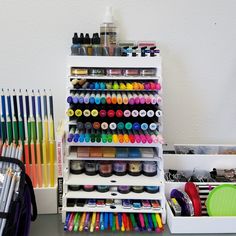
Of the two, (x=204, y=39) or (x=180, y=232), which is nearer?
(x=180, y=232)

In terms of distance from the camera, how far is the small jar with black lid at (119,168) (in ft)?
2.66

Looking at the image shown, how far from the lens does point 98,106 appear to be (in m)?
0.77

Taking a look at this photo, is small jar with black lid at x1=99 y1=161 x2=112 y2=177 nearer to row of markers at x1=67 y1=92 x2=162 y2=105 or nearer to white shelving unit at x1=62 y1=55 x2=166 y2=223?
white shelving unit at x1=62 y1=55 x2=166 y2=223

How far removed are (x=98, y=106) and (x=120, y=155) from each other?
0.15 metres

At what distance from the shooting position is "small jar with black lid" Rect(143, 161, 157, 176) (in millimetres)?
813

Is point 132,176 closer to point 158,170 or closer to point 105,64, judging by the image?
point 158,170

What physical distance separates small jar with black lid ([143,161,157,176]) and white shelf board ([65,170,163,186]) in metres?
0.01

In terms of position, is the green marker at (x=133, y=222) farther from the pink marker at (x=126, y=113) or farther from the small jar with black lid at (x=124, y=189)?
the pink marker at (x=126, y=113)

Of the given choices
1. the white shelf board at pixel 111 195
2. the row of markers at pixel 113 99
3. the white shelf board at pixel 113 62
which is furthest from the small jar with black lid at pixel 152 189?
the white shelf board at pixel 113 62

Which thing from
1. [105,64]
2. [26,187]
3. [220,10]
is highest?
[220,10]

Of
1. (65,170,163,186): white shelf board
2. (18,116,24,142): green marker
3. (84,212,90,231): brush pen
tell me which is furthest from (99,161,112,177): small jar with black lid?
(18,116,24,142): green marker

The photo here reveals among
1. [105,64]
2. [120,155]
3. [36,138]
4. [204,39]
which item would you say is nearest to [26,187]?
[36,138]

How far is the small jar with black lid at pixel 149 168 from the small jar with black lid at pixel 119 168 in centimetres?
6

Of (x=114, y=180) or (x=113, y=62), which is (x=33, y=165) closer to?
(x=114, y=180)
